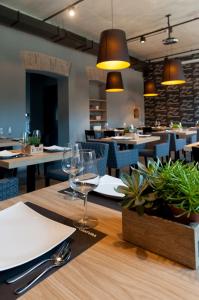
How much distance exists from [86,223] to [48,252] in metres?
0.21

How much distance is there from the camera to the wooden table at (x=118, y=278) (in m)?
0.50

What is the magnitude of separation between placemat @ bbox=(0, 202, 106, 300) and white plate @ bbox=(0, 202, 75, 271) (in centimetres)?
2

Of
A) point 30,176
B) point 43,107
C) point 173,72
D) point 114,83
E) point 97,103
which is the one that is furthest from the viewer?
point 43,107

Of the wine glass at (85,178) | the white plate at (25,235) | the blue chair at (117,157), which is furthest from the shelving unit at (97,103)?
the white plate at (25,235)

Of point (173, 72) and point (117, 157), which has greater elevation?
point (173, 72)

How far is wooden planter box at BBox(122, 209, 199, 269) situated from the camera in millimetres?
556

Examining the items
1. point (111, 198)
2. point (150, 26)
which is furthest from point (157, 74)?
point (111, 198)

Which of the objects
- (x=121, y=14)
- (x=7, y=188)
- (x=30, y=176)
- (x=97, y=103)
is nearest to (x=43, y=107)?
(x=97, y=103)

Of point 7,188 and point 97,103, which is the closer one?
point 7,188

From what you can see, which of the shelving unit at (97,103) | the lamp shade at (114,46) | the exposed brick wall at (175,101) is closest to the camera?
the lamp shade at (114,46)

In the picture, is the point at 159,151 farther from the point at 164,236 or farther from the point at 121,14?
the point at 164,236

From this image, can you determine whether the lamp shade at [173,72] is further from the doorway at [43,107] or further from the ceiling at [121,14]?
the doorway at [43,107]

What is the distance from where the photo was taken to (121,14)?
17.6 ft

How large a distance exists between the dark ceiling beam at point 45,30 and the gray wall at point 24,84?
0.60 ft
